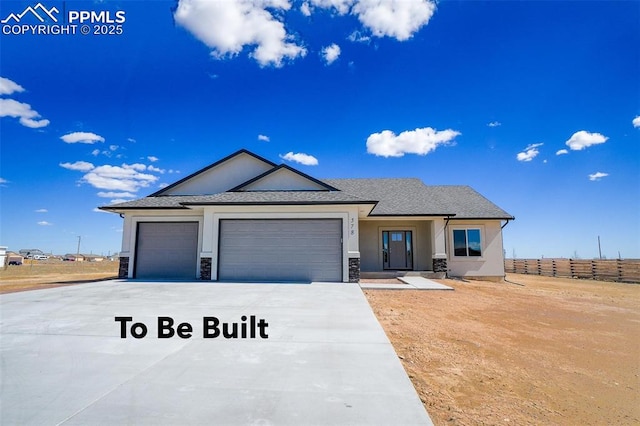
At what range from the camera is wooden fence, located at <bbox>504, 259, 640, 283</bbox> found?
18734 mm

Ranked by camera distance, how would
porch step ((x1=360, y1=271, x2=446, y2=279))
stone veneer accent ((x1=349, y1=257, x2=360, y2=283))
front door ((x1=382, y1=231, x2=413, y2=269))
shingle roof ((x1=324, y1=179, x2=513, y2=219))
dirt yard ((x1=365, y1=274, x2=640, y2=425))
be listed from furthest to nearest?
front door ((x1=382, y1=231, x2=413, y2=269)), shingle roof ((x1=324, y1=179, x2=513, y2=219)), porch step ((x1=360, y1=271, x2=446, y2=279)), stone veneer accent ((x1=349, y1=257, x2=360, y2=283)), dirt yard ((x1=365, y1=274, x2=640, y2=425))

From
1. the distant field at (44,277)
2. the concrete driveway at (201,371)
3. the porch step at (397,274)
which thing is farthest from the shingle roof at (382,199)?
the concrete driveway at (201,371)

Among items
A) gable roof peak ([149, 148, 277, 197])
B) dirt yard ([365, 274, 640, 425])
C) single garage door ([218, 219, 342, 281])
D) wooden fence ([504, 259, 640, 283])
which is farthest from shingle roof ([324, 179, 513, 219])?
wooden fence ([504, 259, 640, 283])

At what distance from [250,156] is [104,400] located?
13.5 m

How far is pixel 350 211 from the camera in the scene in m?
12.6

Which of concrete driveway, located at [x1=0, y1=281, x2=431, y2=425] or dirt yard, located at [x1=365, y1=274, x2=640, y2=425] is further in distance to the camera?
dirt yard, located at [x1=365, y1=274, x2=640, y2=425]

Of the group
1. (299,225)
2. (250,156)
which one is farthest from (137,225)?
(299,225)

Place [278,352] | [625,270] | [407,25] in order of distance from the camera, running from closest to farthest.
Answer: [278,352]
[407,25]
[625,270]

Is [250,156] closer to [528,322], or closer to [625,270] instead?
[528,322]

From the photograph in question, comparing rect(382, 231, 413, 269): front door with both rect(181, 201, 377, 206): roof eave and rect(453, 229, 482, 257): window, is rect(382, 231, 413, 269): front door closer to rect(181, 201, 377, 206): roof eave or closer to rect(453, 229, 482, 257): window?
rect(453, 229, 482, 257): window

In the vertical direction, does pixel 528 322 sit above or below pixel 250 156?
below

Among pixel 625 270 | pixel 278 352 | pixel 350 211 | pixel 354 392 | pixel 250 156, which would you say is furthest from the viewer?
pixel 625 270

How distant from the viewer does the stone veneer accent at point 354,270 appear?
12219 mm

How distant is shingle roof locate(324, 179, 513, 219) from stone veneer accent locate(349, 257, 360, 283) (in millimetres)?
3704
